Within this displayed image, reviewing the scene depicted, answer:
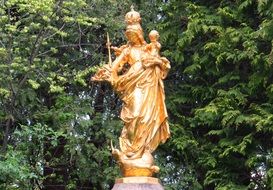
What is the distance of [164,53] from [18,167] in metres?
3.49

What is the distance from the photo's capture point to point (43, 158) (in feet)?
33.2

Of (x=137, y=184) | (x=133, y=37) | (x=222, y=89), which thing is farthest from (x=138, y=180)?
(x=222, y=89)

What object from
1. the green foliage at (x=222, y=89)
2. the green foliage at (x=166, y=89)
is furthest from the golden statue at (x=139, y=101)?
the green foliage at (x=222, y=89)

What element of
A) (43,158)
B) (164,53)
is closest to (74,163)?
(43,158)

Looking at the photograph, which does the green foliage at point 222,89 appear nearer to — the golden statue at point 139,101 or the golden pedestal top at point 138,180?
the golden statue at point 139,101

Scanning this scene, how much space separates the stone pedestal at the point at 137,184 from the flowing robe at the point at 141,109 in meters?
0.27

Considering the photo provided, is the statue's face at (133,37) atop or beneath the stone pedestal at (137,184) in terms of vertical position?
atop

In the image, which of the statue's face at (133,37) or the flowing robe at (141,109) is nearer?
the flowing robe at (141,109)

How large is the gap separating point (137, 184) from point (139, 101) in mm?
929

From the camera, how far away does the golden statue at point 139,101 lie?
21.4ft

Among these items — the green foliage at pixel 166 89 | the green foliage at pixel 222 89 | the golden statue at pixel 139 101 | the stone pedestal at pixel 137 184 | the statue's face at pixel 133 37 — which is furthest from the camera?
the green foliage at pixel 222 89

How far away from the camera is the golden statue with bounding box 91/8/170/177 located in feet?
21.4

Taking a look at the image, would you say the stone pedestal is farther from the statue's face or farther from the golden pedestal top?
the statue's face

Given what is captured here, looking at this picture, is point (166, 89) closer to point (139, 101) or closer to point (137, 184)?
point (139, 101)
